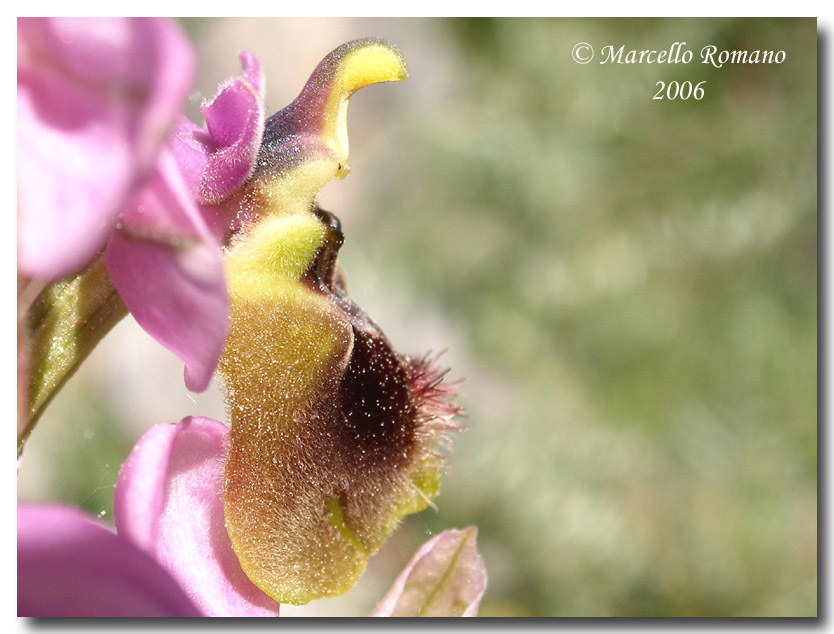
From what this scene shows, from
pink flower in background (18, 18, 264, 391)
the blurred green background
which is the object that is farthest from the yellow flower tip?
the blurred green background

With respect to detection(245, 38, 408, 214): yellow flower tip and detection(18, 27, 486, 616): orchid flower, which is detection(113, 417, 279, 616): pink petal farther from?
detection(245, 38, 408, 214): yellow flower tip

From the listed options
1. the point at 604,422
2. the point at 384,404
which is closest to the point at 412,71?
the point at 604,422

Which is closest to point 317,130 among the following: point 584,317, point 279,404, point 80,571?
point 279,404

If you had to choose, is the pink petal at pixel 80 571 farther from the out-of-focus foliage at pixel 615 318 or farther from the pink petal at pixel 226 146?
the out-of-focus foliage at pixel 615 318

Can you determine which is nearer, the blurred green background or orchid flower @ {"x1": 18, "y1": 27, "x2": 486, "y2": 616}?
orchid flower @ {"x1": 18, "y1": 27, "x2": 486, "y2": 616}

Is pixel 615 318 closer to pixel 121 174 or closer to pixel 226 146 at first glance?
pixel 226 146

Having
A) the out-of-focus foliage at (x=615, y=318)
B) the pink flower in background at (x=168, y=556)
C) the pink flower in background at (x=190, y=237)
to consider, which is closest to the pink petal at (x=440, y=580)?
the pink flower in background at (x=168, y=556)
